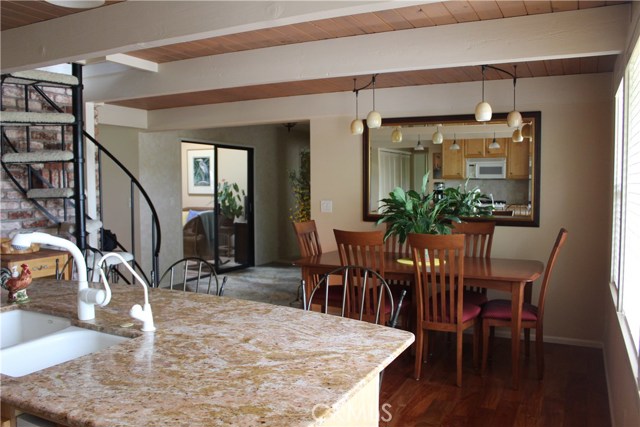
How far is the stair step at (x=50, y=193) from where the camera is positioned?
3.90 m

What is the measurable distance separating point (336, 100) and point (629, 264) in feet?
11.1

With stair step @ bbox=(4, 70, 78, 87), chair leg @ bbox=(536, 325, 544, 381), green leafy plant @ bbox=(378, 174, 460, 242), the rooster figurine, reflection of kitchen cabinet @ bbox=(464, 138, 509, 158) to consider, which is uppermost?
stair step @ bbox=(4, 70, 78, 87)

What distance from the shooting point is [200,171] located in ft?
24.7

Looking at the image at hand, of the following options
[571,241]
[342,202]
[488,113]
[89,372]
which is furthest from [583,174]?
[89,372]

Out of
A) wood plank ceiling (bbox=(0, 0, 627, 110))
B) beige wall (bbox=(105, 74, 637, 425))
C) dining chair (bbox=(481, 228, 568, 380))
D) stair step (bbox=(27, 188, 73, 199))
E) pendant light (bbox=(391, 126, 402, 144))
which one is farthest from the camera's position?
pendant light (bbox=(391, 126, 402, 144))

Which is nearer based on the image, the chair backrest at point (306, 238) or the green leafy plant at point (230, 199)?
the chair backrest at point (306, 238)

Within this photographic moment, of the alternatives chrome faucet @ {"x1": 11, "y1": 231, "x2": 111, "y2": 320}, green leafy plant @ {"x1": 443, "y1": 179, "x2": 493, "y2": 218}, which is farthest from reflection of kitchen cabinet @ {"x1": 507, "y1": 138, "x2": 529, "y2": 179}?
chrome faucet @ {"x1": 11, "y1": 231, "x2": 111, "y2": 320}

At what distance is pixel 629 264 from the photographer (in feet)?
8.19

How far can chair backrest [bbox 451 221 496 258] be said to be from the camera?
171 inches

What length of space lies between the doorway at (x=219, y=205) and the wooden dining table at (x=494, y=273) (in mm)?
3549

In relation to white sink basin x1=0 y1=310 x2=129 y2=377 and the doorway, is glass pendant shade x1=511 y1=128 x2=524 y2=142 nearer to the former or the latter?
white sink basin x1=0 y1=310 x2=129 y2=377

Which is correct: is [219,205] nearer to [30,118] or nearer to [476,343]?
[30,118]

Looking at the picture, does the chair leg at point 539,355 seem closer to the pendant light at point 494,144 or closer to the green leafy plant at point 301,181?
the pendant light at point 494,144

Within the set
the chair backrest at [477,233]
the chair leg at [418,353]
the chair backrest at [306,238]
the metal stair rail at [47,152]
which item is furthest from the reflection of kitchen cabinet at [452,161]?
the metal stair rail at [47,152]
